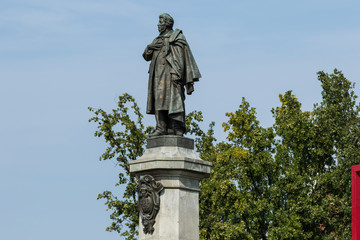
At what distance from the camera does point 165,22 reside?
18.8m

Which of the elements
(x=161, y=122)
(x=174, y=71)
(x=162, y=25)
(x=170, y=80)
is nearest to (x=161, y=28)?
(x=162, y=25)

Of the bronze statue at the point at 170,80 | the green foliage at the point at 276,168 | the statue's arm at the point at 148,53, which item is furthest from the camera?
the green foliage at the point at 276,168

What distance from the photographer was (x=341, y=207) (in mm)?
42969

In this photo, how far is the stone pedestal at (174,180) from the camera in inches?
684

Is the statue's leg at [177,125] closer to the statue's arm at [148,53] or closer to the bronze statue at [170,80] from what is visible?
the bronze statue at [170,80]

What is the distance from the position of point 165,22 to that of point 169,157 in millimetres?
3158

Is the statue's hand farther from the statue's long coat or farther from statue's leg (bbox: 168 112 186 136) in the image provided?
statue's leg (bbox: 168 112 186 136)

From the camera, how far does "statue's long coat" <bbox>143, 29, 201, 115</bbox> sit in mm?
18266

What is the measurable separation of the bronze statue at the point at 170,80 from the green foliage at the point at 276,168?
906 inches

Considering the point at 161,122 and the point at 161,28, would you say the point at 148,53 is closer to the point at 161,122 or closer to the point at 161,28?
the point at 161,28

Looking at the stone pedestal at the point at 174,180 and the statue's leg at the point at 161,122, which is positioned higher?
the statue's leg at the point at 161,122

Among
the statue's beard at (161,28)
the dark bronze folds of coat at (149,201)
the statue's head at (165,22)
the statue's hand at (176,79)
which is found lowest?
the dark bronze folds of coat at (149,201)

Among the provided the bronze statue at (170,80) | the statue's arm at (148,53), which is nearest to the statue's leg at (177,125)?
the bronze statue at (170,80)

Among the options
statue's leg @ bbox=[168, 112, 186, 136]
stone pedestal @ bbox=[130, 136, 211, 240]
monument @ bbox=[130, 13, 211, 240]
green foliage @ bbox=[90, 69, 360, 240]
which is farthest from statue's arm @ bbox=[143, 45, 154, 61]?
green foliage @ bbox=[90, 69, 360, 240]
